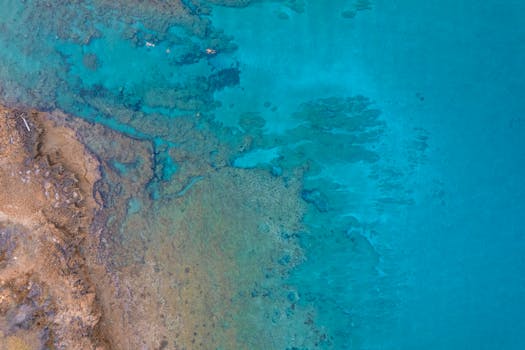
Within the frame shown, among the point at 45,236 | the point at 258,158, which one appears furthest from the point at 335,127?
the point at 45,236

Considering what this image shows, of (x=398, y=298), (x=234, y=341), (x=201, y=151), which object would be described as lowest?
(x=234, y=341)

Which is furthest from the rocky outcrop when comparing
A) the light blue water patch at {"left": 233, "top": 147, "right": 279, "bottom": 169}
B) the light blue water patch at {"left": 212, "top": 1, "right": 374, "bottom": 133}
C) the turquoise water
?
the light blue water patch at {"left": 212, "top": 1, "right": 374, "bottom": 133}

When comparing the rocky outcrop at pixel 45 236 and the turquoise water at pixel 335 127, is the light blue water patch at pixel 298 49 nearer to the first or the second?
the turquoise water at pixel 335 127

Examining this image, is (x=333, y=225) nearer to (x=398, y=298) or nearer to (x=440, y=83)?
(x=398, y=298)

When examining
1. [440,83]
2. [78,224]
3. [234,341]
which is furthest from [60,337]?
[440,83]

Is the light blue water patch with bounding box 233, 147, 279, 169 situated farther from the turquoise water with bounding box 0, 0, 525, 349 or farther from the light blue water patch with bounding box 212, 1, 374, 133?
the light blue water patch with bounding box 212, 1, 374, 133

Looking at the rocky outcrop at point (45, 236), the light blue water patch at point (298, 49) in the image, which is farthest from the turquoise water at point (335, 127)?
the rocky outcrop at point (45, 236)

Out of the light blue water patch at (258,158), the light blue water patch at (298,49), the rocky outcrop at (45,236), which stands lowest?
the rocky outcrop at (45,236)

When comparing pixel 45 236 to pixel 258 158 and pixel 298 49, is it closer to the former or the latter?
pixel 258 158
